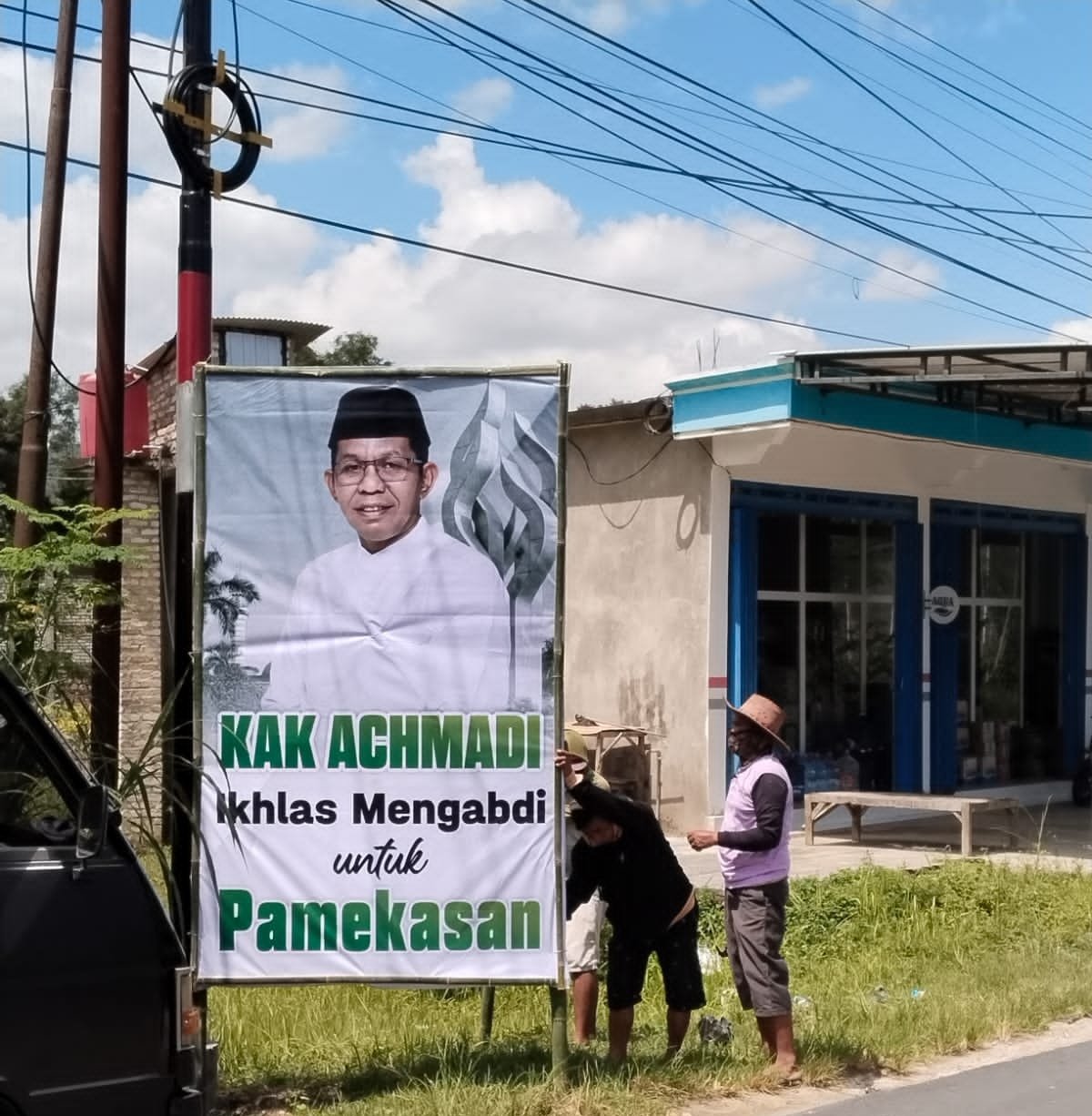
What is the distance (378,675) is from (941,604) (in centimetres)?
1267

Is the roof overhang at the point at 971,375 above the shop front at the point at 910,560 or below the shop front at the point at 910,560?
above

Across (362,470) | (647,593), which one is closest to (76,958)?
(362,470)

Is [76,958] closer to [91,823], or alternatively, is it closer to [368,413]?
[91,823]

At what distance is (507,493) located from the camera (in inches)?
239

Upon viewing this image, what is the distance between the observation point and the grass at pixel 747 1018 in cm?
605

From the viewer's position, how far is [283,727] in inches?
233

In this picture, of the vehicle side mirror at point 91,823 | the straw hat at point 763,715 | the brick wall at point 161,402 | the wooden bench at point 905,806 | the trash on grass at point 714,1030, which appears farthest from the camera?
the brick wall at point 161,402

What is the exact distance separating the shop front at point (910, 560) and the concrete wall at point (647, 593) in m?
0.28

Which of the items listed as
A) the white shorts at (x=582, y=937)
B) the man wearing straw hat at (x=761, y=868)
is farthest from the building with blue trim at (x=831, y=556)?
the white shorts at (x=582, y=937)

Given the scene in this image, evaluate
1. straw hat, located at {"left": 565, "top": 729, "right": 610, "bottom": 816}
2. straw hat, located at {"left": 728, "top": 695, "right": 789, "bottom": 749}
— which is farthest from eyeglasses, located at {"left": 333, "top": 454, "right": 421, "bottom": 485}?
straw hat, located at {"left": 728, "top": 695, "right": 789, "bottom": 749}

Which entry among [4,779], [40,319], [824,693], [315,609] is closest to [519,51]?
[40,319]

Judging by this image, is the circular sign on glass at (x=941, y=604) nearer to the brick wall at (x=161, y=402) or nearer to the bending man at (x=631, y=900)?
the brick wall at (x=161, y=402)

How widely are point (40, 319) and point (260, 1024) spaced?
7873 mm

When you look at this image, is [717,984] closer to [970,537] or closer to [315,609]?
[315,609]
